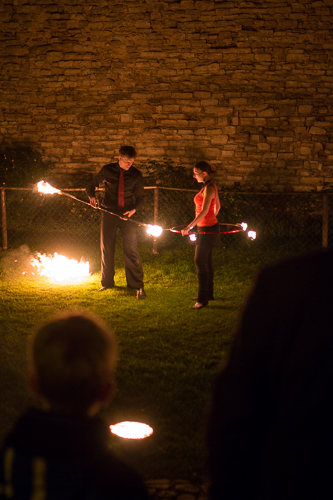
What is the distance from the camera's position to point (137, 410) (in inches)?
157

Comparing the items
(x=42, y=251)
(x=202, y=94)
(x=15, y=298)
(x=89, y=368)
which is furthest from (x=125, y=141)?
(x=89, y=368)

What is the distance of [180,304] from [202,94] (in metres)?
8.25

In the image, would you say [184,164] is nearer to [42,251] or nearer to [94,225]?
[94,225]

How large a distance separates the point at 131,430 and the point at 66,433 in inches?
91.3

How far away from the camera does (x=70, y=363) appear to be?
146cm

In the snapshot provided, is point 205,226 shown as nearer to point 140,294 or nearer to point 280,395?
point 140,294

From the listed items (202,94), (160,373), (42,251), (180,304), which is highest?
(202,94)

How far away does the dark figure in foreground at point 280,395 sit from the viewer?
124 cm

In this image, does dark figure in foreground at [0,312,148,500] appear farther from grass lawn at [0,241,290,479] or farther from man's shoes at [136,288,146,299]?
man's shoes at [136,288,146,299]

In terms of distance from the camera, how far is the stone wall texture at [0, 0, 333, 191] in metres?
13.6

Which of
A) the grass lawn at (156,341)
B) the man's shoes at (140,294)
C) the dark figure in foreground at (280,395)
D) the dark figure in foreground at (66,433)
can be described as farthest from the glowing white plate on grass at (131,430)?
the man's shoes at (140,294)

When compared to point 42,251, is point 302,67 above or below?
above

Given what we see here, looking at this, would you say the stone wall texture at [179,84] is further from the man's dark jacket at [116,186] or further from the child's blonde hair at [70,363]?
the child's blonde hair at [70,363]

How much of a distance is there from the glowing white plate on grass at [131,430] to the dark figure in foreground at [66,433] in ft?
7.11
